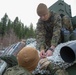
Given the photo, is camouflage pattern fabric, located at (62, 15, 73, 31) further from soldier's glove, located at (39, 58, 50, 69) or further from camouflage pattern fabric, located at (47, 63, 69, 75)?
camouflage pattern fabric, located at (47, 63, 69, 75)

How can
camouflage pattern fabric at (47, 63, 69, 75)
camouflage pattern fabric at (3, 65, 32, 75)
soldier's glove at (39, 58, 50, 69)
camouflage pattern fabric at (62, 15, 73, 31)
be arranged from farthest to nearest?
camouflage pattern fabric at (62, 15, 73, 31), soldier's glove at (39, 58, 50, 69), camouflage pattern fabric at (47, 63, 69, 75), camouflage pattern fabric at (3, 65, 32, 75)

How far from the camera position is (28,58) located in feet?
14.9

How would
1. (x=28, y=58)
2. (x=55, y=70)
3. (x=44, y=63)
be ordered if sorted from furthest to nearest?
(x=44, y=63), (x=55, y=70), (x=28, y=58)

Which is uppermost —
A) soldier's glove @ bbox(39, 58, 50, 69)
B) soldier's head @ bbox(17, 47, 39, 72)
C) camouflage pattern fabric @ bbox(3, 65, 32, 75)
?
soldier's head @ bbox(17, 47, 39, 72)

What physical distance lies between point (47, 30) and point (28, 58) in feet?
6.06

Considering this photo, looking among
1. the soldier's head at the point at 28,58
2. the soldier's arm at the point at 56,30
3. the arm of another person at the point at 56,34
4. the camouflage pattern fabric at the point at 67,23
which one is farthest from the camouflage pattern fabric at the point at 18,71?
the camouflage pattern fabric at the point at 67,23

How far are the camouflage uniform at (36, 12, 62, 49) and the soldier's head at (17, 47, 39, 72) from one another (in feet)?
4.54

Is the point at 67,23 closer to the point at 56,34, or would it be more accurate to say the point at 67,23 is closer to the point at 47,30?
the point at 47,30

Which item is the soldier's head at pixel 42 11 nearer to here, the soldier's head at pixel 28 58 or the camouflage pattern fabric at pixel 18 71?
the soldier's head at pixel 28 58

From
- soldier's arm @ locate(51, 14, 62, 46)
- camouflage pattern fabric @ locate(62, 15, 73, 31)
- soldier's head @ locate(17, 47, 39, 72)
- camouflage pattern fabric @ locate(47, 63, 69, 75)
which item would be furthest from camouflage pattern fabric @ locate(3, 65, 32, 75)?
camouflage pattern fabric @ locate(62, 15, 73, 31)

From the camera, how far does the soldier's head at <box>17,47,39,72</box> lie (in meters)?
4.54

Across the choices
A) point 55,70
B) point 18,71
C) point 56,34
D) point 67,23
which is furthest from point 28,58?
point 67,23

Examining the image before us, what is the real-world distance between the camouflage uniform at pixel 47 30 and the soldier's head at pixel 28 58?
1.39 metres

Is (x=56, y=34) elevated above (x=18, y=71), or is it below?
above
